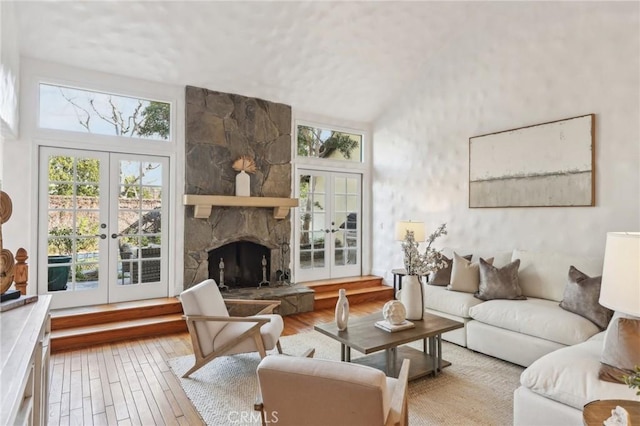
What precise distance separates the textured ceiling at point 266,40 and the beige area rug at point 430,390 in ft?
11.6

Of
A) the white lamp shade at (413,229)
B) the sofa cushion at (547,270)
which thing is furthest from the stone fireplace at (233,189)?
the sofa cushion at (547,270)

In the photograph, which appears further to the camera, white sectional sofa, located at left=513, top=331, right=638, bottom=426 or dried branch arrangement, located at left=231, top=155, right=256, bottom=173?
dried branch arrangement, located at left=231, top=155, right=256, bottom=173

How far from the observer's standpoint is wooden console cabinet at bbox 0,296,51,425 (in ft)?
3.27

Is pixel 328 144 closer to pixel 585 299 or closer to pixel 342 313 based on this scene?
pixel 342 313

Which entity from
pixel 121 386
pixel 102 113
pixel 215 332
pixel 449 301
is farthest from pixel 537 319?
pixel 102 113

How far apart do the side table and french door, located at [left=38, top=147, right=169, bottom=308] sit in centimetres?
468

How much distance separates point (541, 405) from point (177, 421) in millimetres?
2305

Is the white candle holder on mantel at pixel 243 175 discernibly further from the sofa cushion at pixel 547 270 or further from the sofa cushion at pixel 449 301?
Result: the sofa cushion at pixel 547 270

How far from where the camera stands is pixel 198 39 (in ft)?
14.3

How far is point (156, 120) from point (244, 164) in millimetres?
1293

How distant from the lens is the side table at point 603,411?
1.47 m

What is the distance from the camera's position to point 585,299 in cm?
316

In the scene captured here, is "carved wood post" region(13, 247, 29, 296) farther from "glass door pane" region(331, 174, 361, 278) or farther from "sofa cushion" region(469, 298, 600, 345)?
"glass door pane" region(331, 174, 361, 278)

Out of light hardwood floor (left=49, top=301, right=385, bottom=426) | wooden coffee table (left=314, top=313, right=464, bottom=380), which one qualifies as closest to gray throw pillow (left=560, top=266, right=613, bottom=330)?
wooden coffee table (left=314, top=313, right=464, bottom=380)
